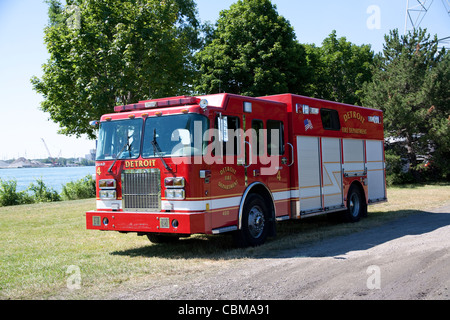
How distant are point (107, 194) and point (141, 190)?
0.81 meters

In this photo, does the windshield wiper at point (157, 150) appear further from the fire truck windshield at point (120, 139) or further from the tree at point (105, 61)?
the tree at point (105, 61)

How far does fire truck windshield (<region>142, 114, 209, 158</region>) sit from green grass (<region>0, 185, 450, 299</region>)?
74.8 inches

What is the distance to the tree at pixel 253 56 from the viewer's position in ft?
91.5

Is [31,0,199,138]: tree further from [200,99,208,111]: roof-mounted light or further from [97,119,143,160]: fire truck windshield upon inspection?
[200,99,208,111]: roof-mounted light

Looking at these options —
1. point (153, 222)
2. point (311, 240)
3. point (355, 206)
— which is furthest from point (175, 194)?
A: point (355, 206)

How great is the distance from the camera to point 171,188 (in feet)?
26.2

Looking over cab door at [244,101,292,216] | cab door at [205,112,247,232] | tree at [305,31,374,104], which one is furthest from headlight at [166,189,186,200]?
tree at [305,31,374,104]

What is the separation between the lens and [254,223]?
901 centimetres

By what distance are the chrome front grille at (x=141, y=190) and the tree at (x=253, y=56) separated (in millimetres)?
19630
